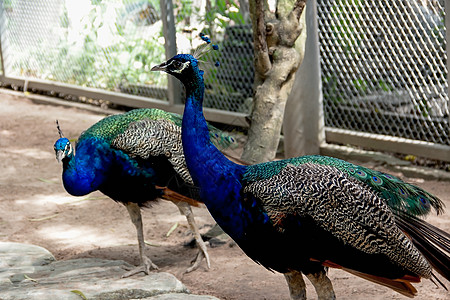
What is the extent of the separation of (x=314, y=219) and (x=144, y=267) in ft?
5.19

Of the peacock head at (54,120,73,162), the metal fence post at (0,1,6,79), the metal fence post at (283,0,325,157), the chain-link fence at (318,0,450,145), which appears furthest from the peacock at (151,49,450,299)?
the metal fence post at (0,1,6,79)

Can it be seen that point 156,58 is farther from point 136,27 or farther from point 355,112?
point 355,112

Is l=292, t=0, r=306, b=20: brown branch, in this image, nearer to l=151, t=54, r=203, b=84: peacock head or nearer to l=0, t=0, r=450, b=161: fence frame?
l=0, t=0, r=450, b=161: fence frame

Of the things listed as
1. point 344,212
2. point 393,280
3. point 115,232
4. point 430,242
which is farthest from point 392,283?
point 115,232

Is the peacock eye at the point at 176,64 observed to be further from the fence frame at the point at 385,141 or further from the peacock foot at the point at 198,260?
the fence frame at the point at 385,141

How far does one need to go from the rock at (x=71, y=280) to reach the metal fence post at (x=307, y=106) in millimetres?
2725

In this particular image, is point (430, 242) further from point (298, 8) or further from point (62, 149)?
point (62, 149)

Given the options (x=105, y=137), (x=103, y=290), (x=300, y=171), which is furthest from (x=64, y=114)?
(x=300, y=171)

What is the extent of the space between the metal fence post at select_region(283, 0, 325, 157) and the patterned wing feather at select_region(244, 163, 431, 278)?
3.39 metres

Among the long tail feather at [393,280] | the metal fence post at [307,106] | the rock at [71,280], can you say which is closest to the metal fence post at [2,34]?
the metal fence post at [307,106]

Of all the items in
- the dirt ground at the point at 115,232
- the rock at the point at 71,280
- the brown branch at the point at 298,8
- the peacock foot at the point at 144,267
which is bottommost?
the dirt ground at the point at 115,232

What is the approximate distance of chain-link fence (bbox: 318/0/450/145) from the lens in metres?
5.73

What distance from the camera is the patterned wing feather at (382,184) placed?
314 cm

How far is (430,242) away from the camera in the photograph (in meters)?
3.13
